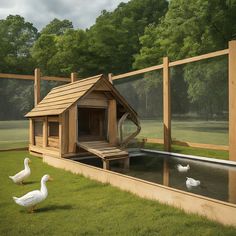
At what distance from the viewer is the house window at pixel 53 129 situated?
8.51 m

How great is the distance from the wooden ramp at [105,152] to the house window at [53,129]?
108 cm

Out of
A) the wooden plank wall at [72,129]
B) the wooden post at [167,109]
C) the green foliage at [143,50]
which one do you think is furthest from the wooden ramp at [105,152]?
the green foliage at [143,50]

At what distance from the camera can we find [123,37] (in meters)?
28.1

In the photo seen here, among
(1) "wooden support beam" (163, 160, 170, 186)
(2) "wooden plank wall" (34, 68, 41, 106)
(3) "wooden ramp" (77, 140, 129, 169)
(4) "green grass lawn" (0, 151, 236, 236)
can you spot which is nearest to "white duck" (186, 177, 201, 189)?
(1) "wooden support beam" (163, 160, 170, 186)

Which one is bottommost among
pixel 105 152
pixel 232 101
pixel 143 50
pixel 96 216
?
pixel 96 216

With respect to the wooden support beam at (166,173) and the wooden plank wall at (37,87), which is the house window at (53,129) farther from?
the wooden support beam at (166,173)

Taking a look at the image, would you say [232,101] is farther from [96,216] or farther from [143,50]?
[143,50]

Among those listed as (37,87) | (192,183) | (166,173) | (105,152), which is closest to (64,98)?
(105,152)

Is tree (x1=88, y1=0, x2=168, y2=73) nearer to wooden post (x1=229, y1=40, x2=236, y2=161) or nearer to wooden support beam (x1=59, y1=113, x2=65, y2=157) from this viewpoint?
wooden support beam (x1=59, y1=113, x2=65, y2=157)

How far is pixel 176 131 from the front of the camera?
9.34 meters

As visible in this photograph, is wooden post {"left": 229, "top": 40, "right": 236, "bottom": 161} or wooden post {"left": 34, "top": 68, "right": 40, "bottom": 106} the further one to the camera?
wooden post {"left": 34, "top": 68, "right": 40, "bottom": 106}

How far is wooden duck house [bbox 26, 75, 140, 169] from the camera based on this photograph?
25.1 ft

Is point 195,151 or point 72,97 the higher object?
point 72,97

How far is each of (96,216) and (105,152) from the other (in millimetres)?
3243
